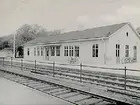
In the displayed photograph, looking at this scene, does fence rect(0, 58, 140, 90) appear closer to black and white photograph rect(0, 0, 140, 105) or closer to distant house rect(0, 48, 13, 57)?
black and white photograph rect(0, 0, 140, 105)

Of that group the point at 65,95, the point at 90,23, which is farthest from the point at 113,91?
the point at 90,23

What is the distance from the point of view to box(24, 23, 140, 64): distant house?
2087 mm

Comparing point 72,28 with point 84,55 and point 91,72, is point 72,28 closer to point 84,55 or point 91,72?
point 91,72

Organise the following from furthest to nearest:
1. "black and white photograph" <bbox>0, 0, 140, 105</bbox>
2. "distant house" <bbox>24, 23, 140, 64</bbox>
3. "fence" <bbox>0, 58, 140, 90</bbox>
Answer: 1. "fence" <bbox>0, 58, 140, 90</bbox>
2. "distant house" <bbox>24, 23, 140, 64</bbox>
3. "black and white photograph" <bbox>0, 0, 140, 105</bbox>

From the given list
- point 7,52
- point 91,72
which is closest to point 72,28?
point 7,52

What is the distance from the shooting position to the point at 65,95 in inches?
79.3

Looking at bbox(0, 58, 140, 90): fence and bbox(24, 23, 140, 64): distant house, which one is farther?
bbox(0, 58, 140, 90): fence

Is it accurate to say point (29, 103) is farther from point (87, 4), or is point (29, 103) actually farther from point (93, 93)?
point (87, 4)

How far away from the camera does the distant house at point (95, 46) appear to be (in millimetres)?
2087

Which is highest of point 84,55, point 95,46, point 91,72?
point 95,46

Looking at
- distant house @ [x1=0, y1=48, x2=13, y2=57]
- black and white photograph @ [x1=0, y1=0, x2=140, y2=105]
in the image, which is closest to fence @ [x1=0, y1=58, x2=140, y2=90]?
black and white photograph @ [x1=0, y1=0, x2=140, y2=105]

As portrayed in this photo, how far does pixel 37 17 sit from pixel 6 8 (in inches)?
14.7

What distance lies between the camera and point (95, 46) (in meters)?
4.19

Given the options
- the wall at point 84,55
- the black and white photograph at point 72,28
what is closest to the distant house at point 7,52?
the black and white photograph at point 72,28
